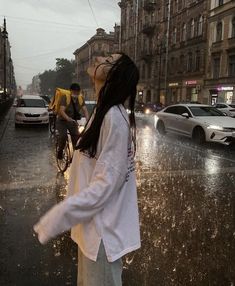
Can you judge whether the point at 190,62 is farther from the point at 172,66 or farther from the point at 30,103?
the point at 30,103

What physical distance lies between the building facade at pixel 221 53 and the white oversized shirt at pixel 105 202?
125 ft

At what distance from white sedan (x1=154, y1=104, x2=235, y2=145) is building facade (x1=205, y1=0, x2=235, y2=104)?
23450 millimetres

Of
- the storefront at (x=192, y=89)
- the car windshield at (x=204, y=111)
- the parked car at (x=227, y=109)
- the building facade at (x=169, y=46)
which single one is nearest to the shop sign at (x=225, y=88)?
the building facade at (x=169, y=46)

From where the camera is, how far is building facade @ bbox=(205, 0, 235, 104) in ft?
132

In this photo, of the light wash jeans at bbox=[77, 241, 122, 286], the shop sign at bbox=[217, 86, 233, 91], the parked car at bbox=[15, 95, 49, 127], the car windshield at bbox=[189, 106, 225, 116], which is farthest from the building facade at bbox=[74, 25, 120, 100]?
the light wash jeans at bbox=[77, 241, 122, 286]

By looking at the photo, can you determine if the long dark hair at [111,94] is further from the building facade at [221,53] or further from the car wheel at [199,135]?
the building facade at [221,53]

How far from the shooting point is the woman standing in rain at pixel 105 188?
1.88 meters

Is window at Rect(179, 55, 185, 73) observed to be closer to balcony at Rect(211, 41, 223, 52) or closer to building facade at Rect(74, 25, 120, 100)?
balcony at Rect(211, 41, 223, 52)

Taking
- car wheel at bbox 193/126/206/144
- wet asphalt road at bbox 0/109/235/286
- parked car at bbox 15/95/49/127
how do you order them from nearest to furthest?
wet asphalt road at bbox 0/109/235/286, car wheel at bbox 193/126/206/144, parked car at bbox 15/95/49/127

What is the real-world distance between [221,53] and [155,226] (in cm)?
3975

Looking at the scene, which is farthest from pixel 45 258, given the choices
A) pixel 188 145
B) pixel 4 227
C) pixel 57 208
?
pixel 188 145

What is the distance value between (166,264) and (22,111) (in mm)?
18421

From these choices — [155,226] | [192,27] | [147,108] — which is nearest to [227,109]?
[147,108]

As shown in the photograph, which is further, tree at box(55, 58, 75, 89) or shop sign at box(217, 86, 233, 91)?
tree at box(55, 58, 75, 89)
